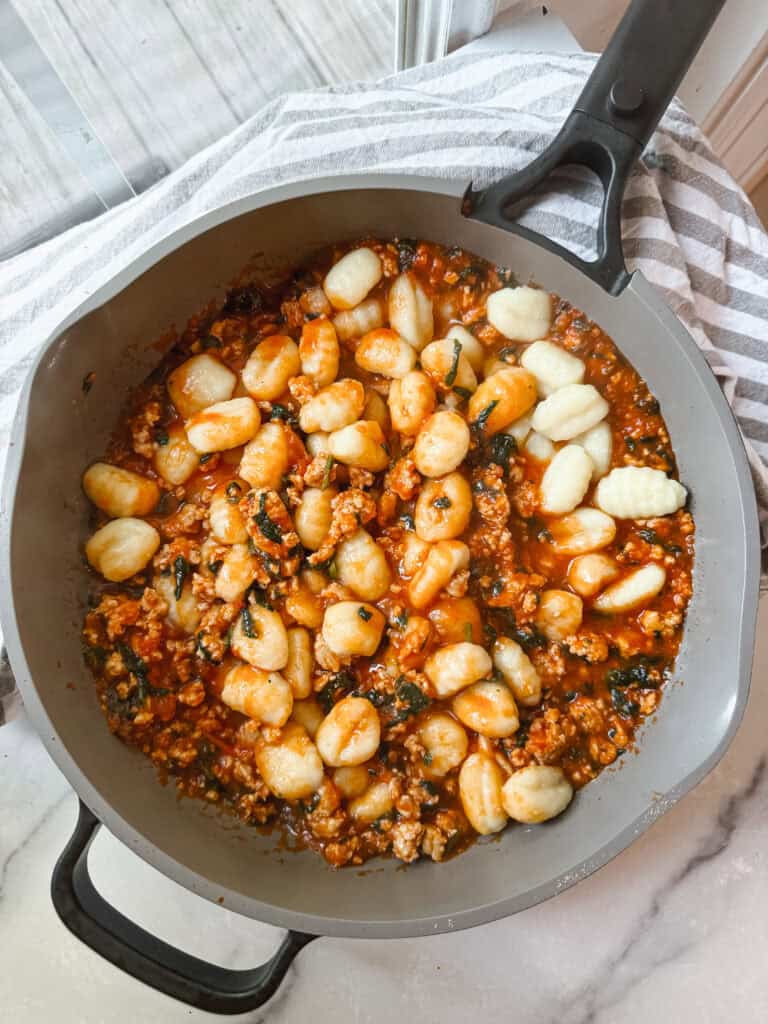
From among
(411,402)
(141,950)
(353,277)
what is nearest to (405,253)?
(353,277)

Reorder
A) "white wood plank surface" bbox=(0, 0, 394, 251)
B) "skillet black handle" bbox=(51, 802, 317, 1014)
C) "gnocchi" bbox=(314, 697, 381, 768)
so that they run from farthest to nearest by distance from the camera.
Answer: "white wood plank surface" bbox=(0, 0, 394, 251) < "gnocchi" bbox=(314, 697, 381, 768) < "skillet black handle" bbox=(51, 802, 317, 1014)

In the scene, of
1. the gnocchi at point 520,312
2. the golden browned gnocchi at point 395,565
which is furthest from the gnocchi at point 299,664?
the gnocchi at point 520,312

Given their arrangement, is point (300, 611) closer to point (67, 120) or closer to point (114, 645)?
point (114, 645)

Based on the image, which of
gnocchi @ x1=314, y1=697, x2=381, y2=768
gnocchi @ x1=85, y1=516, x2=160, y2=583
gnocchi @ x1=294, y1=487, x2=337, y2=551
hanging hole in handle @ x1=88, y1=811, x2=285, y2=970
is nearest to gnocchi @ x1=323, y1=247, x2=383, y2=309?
gnocchi @ x1=294, y1=487, x2=337, y2=551

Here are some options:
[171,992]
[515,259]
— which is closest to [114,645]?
[171,992]

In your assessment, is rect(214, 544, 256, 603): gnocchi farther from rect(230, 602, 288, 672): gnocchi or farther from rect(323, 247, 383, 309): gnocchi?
rect(323, 247, 383, 309): gnocchi

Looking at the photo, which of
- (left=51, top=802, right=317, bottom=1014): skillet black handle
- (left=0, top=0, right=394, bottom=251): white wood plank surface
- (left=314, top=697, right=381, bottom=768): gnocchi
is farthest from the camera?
(left=0, top=0, right=394, bottom=251): white wood plank surface
